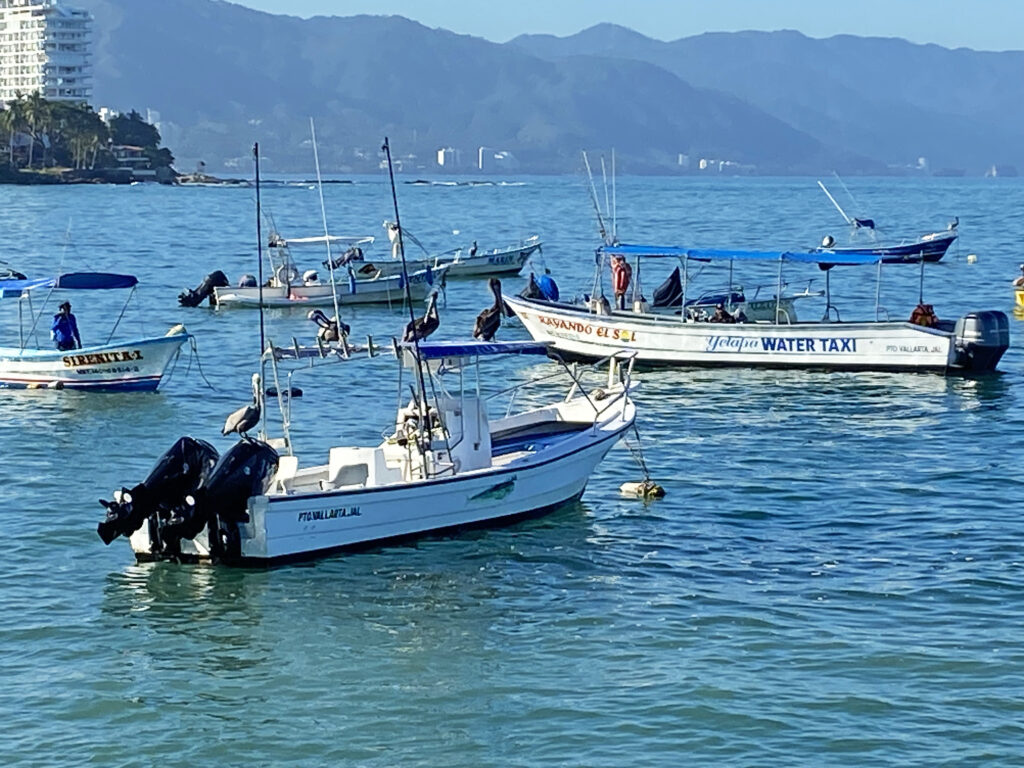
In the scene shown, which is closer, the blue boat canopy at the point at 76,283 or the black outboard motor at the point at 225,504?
the black outboard motor at the point at 225,504

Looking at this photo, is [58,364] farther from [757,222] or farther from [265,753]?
[757,222]

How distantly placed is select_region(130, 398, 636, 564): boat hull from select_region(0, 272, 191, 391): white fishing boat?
45.5 ft

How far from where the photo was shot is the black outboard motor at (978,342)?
129ft

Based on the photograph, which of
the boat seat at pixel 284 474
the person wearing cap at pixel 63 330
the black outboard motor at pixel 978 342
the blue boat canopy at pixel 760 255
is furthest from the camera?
the blue boat canopy at pixel 760 255

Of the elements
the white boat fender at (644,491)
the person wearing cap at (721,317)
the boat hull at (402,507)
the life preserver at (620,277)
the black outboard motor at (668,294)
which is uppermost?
the life preserver at (620,277)

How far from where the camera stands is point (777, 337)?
40.2 meters

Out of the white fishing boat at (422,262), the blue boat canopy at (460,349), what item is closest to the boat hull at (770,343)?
the white fishing boat at (422,262)

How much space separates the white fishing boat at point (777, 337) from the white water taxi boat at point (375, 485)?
13.6 metres

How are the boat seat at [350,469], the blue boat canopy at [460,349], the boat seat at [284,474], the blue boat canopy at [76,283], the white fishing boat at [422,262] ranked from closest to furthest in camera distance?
the boat seat at [284,474] → the boat seat at [350,469] → the blue boat canopy at [460,349] → the blue boat canopy at [76,283] → the white fishing boat at [422,262]

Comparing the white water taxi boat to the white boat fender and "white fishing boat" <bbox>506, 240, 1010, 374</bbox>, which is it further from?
"white fishing boat" <bbox>506, 240, 1010, 374</bbox>

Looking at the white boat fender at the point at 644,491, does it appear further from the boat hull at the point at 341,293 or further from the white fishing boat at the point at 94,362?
the boat hull at the point at 341,293

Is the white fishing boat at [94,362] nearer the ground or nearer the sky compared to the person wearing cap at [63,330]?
nearer the ground

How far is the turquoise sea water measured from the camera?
56.5 ft

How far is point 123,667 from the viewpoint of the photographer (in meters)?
19.2
